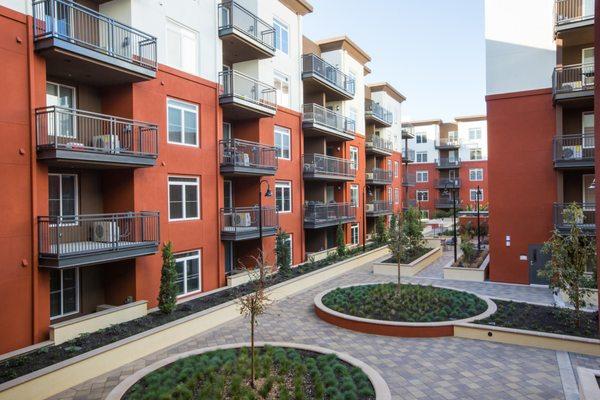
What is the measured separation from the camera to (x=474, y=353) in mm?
9805

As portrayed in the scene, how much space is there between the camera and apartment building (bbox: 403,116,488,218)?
51000 mm

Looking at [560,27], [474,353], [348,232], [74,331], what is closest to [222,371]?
[74,331]

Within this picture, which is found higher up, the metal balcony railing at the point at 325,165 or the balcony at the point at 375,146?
the balcony at the point at 375,146

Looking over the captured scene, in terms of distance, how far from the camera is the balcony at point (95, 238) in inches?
385

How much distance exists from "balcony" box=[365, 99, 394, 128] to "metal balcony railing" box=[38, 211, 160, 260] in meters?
22.8

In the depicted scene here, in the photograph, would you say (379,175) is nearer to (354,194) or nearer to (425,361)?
(354,194)

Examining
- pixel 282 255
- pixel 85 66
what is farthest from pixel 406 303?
pixel 85 66

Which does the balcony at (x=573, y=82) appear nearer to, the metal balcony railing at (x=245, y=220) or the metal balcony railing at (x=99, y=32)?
the metal balcony railing at (x=245, y=220)

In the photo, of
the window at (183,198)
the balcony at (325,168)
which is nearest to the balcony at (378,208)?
the balcony at (325,168)

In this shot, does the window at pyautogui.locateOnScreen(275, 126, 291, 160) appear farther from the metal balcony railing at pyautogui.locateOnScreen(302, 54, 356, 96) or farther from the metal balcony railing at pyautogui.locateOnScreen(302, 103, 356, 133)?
the metal balcony railing at pyautogui.locateOnScreen(302, 54, 356, 96)

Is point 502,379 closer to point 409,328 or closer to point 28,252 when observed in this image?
point 409,328

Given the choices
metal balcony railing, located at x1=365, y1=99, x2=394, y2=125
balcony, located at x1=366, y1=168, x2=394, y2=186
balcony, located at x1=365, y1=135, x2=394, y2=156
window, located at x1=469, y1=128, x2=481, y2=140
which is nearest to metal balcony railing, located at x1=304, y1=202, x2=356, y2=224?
balcony, located at x1=366, y1=168, x2=394, y2=186

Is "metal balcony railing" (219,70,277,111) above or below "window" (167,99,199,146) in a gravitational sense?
above

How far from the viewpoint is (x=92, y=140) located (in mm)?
11703
